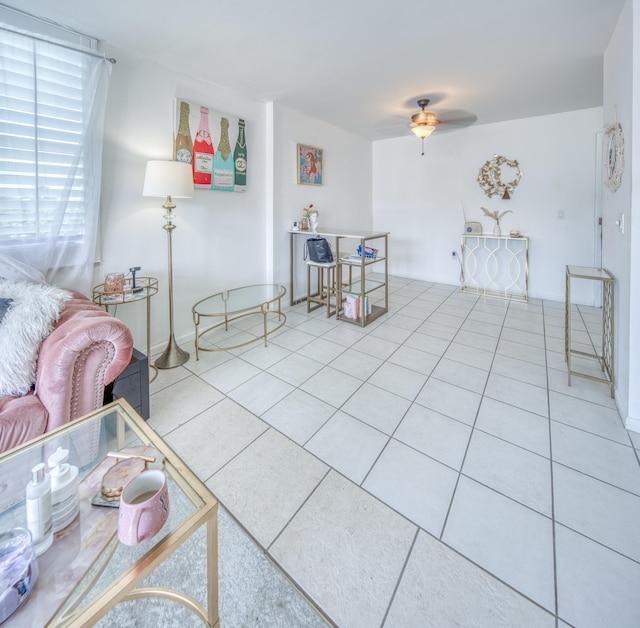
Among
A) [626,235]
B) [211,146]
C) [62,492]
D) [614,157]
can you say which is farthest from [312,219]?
A: [62,492]

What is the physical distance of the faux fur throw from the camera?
146 centimetres

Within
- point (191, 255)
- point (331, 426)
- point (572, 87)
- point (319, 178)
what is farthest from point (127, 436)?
point (572, 87)

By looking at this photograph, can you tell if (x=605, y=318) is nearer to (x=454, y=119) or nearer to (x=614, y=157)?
(x=614, y=157)

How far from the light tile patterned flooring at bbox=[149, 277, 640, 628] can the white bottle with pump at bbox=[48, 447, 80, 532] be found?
25.5 inches

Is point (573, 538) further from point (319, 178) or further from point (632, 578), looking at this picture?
point (319, 178)

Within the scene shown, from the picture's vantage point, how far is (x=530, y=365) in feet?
8.55

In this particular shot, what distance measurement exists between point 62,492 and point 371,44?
120 inches

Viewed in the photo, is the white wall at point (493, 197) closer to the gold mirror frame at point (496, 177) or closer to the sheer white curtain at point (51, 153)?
the gold mirror frame at point (496, 177)

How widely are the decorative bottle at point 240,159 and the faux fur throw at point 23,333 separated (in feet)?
6.99

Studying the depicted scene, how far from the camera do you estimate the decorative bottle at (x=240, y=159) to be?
3.23 meters

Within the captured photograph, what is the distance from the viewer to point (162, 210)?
2736 mm

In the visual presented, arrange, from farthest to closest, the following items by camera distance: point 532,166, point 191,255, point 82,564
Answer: point 532,166 < point 191,255 < point 82,564

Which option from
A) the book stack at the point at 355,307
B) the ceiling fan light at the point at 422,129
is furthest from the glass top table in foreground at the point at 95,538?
the ceiling fan light at the point at 422,129

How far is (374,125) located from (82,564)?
508cm
